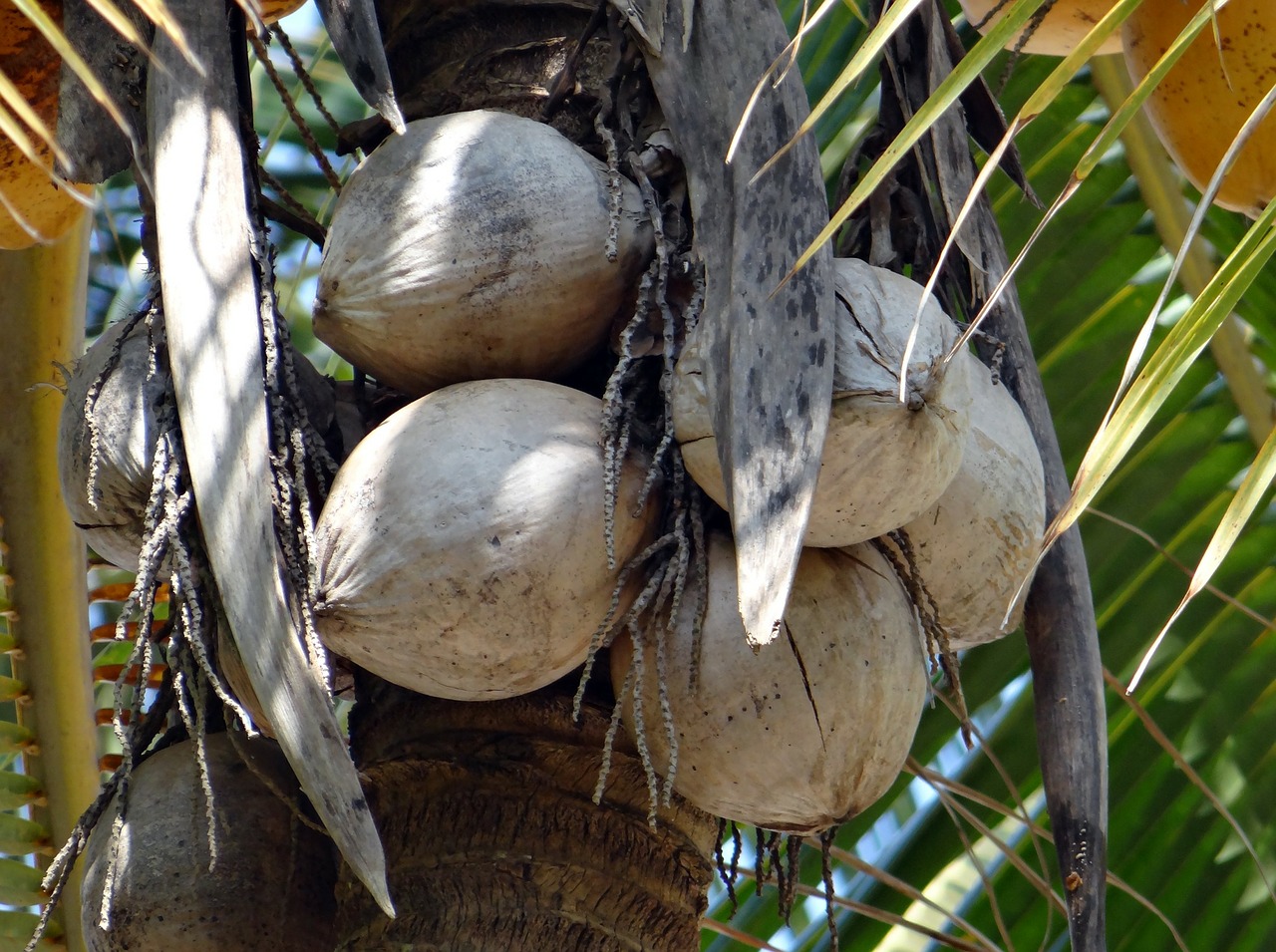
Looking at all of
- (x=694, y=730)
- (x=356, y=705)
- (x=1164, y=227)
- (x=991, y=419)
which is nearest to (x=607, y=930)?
(x=694, y=730)

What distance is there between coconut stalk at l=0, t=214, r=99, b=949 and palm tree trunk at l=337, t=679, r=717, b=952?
3.13ft

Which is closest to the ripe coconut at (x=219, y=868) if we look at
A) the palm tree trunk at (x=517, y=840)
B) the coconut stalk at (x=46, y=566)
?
the palm tree trunk at (x=517, y=840)

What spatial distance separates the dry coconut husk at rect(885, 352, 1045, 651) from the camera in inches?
46.9

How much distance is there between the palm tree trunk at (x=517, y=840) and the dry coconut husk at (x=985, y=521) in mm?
292

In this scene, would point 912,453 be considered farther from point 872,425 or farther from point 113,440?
point 113,440

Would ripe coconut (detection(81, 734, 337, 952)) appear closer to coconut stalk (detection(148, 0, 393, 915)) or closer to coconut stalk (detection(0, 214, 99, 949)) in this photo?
coconut stalk (detection(148, 0, 393, 915))

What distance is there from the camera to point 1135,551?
2.10 m

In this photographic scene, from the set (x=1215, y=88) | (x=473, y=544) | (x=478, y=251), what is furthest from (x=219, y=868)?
(x=1215, y=88)

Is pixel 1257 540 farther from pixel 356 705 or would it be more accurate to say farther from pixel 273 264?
pixel 273 264

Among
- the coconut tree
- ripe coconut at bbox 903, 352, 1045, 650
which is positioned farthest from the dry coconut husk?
the coconut tree

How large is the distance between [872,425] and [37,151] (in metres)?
1.01

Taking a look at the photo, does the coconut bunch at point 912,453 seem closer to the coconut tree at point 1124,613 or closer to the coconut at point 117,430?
the coconut at point 117,430

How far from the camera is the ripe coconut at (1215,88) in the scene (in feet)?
4.16

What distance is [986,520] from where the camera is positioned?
1197mm
